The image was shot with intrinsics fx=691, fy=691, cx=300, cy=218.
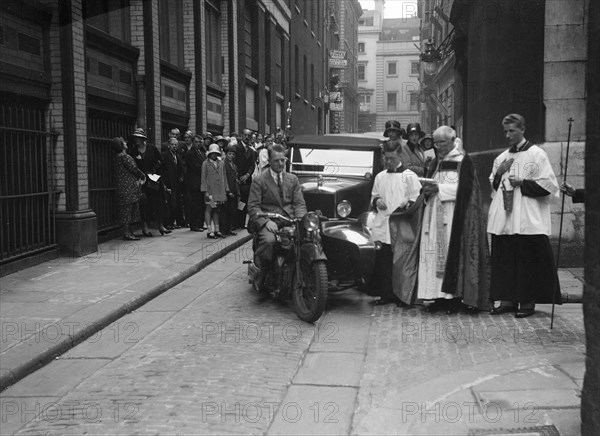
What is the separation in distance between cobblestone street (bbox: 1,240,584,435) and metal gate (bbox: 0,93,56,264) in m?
2.85

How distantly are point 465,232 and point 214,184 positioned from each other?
6637mm

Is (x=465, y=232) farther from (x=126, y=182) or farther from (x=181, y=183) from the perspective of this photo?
(x=181, y=183)

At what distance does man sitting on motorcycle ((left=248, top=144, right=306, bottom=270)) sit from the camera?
7668 millimetres

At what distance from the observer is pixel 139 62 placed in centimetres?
1416

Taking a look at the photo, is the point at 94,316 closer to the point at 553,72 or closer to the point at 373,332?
the point at 373,332

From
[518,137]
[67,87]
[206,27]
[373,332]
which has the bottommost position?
[373,332]

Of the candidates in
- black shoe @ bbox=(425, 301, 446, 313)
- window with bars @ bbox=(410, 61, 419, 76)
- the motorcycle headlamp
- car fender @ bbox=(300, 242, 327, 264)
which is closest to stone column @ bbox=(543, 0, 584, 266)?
black shoe @ bbox=(425, 301, 446, 313)

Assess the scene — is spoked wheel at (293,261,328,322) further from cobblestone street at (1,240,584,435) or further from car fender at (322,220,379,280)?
car fender at (322,220,379,280)

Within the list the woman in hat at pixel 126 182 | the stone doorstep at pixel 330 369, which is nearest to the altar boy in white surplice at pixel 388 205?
the stone doorstep at pixel 330 369

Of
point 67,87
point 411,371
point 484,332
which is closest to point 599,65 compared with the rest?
point 411,371

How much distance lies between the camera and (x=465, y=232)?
7.20 m

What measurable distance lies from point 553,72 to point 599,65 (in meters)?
7.14

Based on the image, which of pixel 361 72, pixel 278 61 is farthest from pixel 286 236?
pixel 361 72

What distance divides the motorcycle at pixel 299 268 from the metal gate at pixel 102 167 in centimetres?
509
